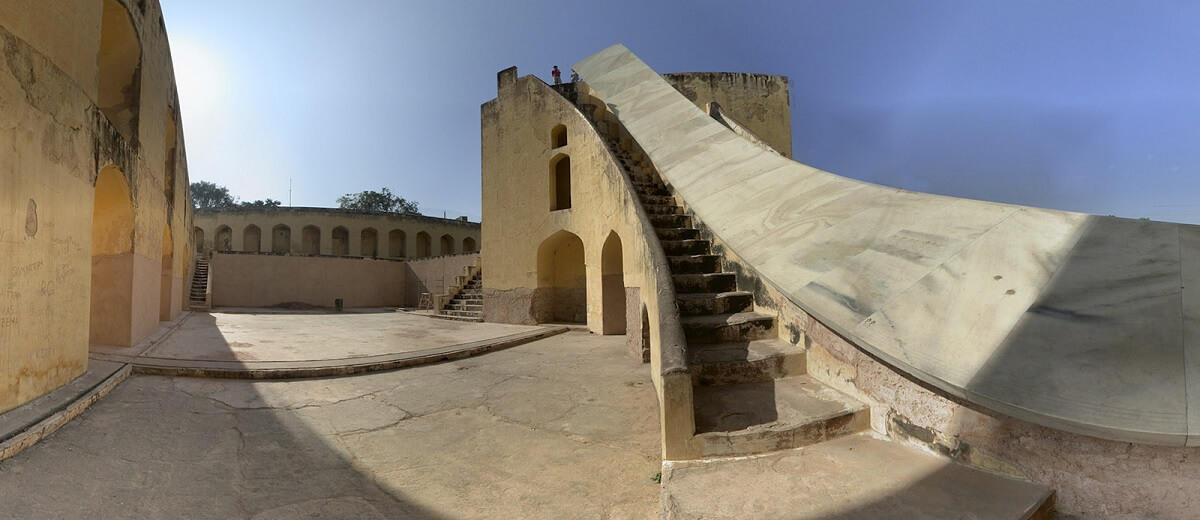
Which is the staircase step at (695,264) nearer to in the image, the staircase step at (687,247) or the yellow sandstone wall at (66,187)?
the staircase step at (687,247)

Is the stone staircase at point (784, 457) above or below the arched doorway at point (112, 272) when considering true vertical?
below

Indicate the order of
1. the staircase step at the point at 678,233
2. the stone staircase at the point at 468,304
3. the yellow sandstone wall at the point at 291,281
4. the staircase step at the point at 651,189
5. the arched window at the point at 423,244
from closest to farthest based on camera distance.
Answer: the staircase step at the point at 678,233, the staircase step at the point at 651,189, the stone staircase at the point at 468,304, the yellow sandstone wall at the point at 291,281, the arched window at the point at 423,244

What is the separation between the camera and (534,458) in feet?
9.44

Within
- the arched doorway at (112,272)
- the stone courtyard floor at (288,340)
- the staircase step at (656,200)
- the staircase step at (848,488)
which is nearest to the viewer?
the staircase step at (848,488)

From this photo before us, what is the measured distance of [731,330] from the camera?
11.0ft

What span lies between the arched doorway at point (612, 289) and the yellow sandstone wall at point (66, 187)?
615 centimetres

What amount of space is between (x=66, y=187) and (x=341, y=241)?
2945cm

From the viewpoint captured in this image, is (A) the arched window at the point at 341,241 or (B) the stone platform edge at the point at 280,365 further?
(A) the arched window at the point at 341,241

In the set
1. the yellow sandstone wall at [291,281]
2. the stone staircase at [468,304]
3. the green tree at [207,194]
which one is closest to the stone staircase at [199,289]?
the yellow sandstone wall at [291,281]

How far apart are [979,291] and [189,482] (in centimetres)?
398

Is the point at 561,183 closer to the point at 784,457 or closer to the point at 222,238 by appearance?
the point at 784,457

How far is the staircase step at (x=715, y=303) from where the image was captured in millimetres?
3680

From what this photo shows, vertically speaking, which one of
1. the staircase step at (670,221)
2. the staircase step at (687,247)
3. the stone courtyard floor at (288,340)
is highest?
the staircase step at (670,221)

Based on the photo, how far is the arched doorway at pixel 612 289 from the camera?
835cm
